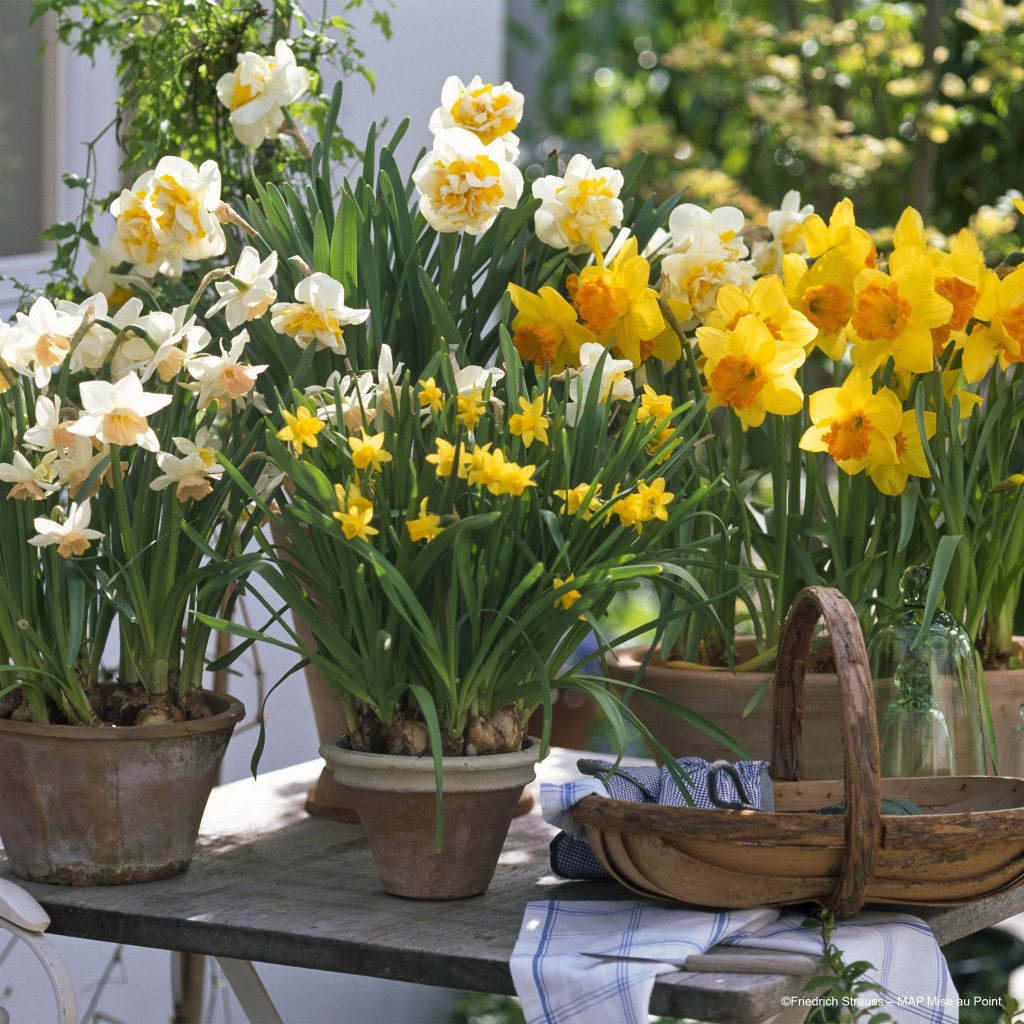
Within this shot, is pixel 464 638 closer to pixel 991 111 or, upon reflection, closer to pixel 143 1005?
pixel 143 1005

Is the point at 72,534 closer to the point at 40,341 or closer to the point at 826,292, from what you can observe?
the point at 40,341

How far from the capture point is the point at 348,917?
1.01 meters

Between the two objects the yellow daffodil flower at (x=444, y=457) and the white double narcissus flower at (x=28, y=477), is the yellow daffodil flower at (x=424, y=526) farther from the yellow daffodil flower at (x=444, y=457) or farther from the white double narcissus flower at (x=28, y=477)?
the white double narcissus flower at (x=28, y=477)

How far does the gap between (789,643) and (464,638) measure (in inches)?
10.2

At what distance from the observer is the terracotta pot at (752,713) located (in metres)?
1.26

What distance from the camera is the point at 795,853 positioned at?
0.92 metres

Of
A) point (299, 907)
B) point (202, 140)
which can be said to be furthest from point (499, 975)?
point (202, 140)

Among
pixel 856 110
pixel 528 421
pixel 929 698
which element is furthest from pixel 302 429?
pixel 856 110

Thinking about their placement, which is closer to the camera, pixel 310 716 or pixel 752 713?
pixel 752 713

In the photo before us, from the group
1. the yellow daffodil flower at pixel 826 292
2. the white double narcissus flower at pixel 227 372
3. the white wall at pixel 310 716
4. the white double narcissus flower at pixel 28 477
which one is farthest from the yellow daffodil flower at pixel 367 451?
the white wall at pixel 310 716

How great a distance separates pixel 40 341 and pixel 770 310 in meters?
0.58

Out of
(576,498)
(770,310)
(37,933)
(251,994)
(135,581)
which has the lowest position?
(251,994)

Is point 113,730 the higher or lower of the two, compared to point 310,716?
higher

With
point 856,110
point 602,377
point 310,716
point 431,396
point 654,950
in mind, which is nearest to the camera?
point 654,950
